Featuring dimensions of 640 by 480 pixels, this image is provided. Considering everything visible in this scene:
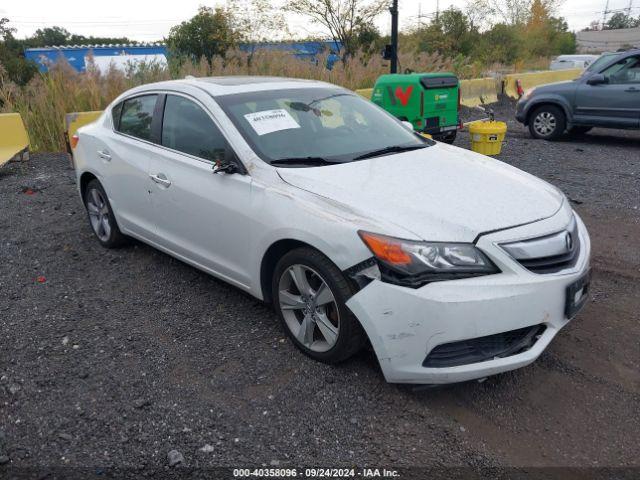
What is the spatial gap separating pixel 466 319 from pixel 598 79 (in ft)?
28.8

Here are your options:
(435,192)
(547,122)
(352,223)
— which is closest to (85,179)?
(352,223)

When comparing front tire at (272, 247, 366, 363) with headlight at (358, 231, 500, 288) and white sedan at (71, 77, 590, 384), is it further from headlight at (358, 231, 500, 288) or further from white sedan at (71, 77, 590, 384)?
headlight at (358, 231, 500, 288)

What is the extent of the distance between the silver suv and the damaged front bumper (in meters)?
8.03

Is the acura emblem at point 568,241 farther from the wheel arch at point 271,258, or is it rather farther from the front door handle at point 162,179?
the front door handle at point 162,179

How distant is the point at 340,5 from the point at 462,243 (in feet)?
65.2

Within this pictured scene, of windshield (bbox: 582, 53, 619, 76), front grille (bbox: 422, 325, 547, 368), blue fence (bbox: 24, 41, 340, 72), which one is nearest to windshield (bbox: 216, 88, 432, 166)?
front grille (bbox: 422, 325, 547, 368)

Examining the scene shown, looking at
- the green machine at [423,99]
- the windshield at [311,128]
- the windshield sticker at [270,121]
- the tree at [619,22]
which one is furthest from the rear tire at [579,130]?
the tree at [619,22]

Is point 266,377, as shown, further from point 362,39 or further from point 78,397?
point 362,39

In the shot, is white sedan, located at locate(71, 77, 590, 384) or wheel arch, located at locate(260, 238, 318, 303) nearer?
white sedan, located at locate(71, 77, 590, 384)

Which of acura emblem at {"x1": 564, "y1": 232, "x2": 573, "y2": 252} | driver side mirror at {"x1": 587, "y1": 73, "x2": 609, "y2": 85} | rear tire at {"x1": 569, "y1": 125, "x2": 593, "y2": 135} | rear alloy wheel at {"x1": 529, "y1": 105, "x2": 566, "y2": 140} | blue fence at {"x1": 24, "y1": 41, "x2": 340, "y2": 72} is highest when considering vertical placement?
blue fence at {"x1": 24, "y1": 41, "x2": 340, "y2": 72}

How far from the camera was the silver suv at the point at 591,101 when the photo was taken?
9422 mm

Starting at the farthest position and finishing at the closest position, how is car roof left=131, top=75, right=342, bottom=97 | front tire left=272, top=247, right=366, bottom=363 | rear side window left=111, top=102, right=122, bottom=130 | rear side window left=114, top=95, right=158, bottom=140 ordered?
rear side window left=111, top=102, right=122, bottom=130
rear side window left=114, top=95, right=158, bottom=140
car roof left=131, top=75, right=342, bottom=97
front tire left=272, top=247, right=366, bottom=363

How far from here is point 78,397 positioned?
308cm

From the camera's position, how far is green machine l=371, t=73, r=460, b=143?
863 centimetres
